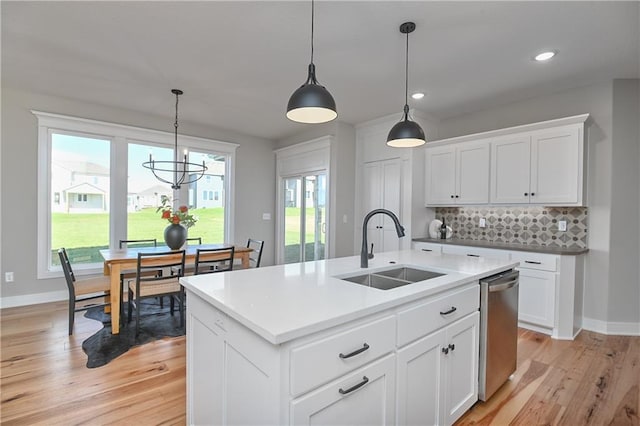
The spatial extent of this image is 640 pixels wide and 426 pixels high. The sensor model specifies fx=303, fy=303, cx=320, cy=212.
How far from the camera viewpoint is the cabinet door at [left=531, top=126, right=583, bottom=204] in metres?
3.18

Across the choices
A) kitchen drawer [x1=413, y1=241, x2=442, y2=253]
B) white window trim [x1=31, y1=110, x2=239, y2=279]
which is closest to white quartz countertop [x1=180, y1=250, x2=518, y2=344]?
kitchen drawer [x1=413, y1=241, x2=442, y2=253]

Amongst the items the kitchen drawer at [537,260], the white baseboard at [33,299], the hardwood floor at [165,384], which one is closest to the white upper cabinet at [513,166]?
the kitchen drawer at [537,260]

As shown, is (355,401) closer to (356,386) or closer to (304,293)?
(356,386)

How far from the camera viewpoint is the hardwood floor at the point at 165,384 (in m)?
1.87

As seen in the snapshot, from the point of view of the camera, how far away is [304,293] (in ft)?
4.55

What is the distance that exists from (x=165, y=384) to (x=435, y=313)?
1.96 metres

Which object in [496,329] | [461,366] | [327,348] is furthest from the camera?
[496,329]

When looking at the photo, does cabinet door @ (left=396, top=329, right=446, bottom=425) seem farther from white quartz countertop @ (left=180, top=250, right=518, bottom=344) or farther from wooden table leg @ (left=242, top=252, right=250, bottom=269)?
wooden table leg @ (left=242, top=252, right=250, bottom=269)

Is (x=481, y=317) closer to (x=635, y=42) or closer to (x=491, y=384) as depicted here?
(x=491, y=384)

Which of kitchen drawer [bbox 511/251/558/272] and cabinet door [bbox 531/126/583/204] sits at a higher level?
cabinet door [bbox 531/126/583/204]

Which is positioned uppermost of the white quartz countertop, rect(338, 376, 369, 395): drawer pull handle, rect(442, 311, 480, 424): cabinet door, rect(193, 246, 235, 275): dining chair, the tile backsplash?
the tile backsplash

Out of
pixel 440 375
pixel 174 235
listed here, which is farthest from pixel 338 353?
pixel 174 235

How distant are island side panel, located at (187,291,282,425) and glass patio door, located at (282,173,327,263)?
3.55 metres

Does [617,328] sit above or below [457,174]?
below
